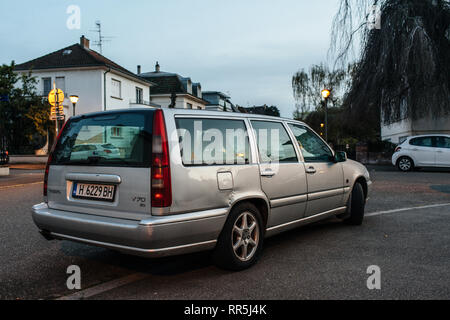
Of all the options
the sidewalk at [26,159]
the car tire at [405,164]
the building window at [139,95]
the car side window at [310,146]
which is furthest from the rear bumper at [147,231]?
the building window at [139,95]

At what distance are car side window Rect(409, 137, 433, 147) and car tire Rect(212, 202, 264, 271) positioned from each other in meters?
14.7

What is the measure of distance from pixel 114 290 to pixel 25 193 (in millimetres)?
8602

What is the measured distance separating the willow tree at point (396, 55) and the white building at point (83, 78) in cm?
1880

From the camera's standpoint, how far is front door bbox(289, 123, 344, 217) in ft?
16.7

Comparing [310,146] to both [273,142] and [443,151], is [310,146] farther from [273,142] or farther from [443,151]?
[443,151]

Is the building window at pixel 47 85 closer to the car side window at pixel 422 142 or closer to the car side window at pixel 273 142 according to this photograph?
the car side window at pixel 422 142

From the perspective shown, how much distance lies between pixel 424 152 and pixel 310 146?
1325cm

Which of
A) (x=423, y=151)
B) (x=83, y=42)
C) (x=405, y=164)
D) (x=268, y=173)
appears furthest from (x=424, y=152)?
(x=83, y=42)

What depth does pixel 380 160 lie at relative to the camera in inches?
899

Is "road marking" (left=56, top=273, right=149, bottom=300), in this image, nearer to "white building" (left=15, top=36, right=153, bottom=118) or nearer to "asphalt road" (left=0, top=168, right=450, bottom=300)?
"asphalt road" (left=0, top=168, right=450, bottom=300)

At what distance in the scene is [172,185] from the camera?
136 inches

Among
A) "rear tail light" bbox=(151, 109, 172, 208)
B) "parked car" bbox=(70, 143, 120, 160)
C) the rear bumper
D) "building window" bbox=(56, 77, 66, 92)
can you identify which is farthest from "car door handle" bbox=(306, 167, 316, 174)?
"building window" bbox=(56, 77, 66, 92)
